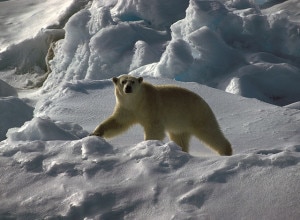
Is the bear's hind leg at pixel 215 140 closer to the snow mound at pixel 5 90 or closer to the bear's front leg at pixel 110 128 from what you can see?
the bear's front leg at pixel 110 128

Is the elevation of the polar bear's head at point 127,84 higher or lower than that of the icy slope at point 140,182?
lower

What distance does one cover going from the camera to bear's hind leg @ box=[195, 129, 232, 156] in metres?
4.27

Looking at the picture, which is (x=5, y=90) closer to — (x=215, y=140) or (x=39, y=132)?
(x=39, y=132)

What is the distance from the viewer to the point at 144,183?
8.66 ft

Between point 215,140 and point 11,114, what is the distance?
3.21m

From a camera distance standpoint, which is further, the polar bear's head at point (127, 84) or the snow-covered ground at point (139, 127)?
the polar bear's head at point (127, 84)

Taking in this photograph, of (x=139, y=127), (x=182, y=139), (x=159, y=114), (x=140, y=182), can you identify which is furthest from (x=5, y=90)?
(x=140, y=182)

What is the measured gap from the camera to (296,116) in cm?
512

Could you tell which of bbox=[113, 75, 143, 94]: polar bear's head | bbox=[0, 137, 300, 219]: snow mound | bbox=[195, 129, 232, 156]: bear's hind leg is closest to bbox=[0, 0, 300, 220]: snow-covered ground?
bbox=[0, 137, 300, 219]: snow mound

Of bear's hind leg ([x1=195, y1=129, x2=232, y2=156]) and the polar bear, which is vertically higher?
the polar bear

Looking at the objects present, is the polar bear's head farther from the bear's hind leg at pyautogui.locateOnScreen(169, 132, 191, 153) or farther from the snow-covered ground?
the bear's hind leg at pyautogui.locateOnScreen(169, 132, 191, 153)

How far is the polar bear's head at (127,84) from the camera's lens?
159 inches

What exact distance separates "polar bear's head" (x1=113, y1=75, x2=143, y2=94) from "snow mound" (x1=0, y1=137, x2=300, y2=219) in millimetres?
1037

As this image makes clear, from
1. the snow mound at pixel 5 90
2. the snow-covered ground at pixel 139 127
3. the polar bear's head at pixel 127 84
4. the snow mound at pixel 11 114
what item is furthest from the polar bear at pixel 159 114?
the snow mound at pixel 5 90
